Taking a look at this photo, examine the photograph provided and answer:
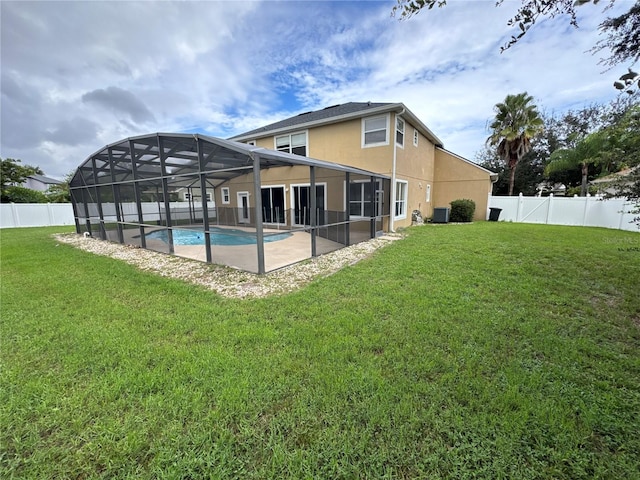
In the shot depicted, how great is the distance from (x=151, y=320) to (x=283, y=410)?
2634 millimetres

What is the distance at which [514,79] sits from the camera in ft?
14.2

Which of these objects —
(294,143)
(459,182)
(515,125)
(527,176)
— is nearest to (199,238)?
(294,143)

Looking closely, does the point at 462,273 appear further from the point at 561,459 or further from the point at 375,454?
the point at 375,454

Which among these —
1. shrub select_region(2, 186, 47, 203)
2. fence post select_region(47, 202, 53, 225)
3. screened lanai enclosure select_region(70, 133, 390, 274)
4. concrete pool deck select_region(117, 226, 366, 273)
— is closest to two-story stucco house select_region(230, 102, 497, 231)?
screened lanai enclosure select_region(70, 133, 390, 274)

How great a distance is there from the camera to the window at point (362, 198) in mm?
10180

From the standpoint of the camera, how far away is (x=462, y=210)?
1477cm

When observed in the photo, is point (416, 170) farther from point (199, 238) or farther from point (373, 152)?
point (199, 238)

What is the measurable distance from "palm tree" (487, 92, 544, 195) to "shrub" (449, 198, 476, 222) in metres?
6.25

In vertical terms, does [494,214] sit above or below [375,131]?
below

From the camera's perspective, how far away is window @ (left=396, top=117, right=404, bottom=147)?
35.5ft

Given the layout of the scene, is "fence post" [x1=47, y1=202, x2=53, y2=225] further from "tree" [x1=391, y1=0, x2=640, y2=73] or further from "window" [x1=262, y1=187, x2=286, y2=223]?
"tree" [x1=391, y1=0, x2=640, y2=73]

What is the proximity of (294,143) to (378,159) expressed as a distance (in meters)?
4.76

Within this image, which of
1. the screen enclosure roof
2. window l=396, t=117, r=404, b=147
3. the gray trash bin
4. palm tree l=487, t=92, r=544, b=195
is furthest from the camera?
palm tree l=487, t=92, r=544, b=195

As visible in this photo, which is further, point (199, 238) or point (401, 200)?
point (401, 200)
